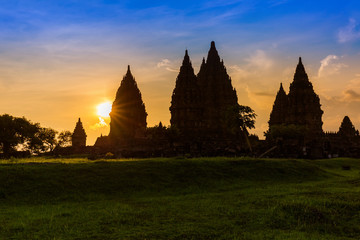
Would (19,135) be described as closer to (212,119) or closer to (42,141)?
(42,141)

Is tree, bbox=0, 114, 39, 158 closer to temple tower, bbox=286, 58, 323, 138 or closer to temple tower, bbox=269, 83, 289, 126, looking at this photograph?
temple tower, bbox=286, 58, 323, 138

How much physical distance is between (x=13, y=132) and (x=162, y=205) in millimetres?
42396

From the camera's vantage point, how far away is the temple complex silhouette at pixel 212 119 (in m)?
53.2

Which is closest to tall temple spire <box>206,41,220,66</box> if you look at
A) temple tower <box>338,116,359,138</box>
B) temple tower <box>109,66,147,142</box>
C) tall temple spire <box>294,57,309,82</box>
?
tall temple spire <box>294,57,309,82</box>

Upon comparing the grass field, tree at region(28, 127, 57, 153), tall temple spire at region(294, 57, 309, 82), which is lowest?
the grass field

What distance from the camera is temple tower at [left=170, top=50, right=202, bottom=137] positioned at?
69500 millimetres

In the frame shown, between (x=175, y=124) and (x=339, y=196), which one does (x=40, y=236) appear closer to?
(x=339, y=196)

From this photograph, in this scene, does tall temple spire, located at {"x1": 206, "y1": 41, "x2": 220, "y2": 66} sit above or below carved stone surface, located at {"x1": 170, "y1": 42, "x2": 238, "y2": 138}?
above

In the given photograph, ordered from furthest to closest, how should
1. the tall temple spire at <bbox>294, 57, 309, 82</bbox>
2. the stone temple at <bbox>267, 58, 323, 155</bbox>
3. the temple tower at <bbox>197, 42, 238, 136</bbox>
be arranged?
1. the temple tower at <bbox>197, 42, 238, 136</bbox>
2. the tall temple spire at <bbox>294, 57, 309, 82</bbox>
3. the stone temple at <bbox>267, 58, 323, 155</bbox>

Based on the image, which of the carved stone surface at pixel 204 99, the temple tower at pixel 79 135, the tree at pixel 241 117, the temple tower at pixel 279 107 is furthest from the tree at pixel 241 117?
the temple tower at pixel 79 135

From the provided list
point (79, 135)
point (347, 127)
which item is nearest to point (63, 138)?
point (79, 135)

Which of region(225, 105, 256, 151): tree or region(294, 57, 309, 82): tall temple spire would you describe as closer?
region(225, 105, 256, 151): tree

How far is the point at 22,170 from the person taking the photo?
19922 mm

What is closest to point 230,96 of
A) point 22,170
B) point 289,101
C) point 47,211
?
point 289,101
